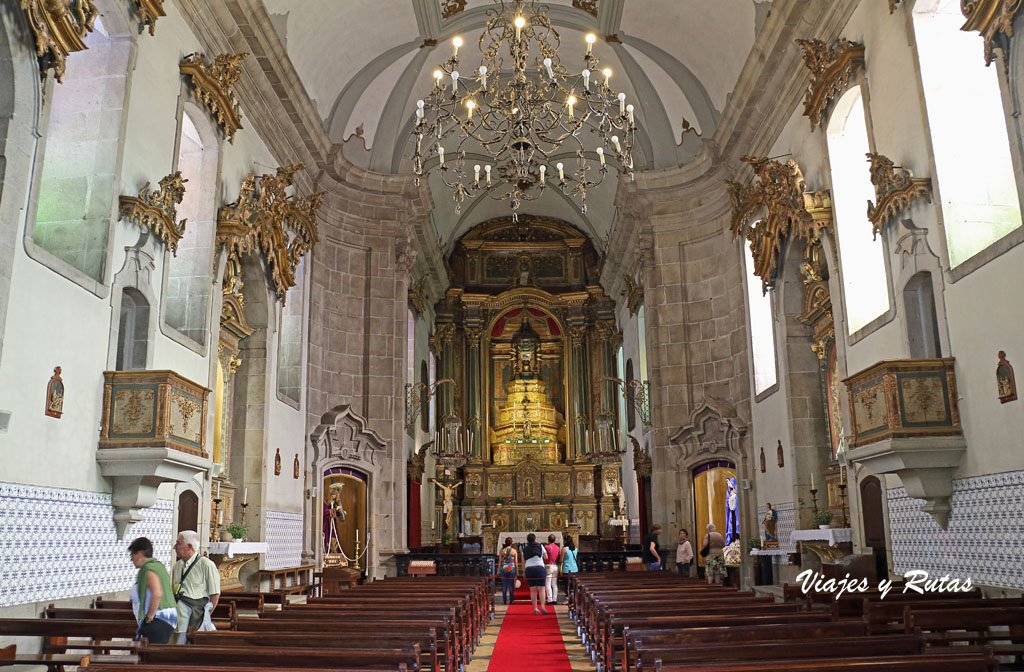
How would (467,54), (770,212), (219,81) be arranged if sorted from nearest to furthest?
(219,81) → (770,212) → (467,54)

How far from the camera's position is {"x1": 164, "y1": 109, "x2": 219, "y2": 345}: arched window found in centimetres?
1078

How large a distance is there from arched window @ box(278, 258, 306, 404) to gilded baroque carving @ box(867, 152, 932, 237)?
9.09 metres

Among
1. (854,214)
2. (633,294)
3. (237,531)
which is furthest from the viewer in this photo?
(633,294)

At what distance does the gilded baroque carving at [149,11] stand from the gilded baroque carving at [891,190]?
7.76m

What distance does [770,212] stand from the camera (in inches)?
515

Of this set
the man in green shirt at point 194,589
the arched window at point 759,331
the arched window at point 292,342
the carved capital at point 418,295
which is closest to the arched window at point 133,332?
the man in green shirt at point 194,589

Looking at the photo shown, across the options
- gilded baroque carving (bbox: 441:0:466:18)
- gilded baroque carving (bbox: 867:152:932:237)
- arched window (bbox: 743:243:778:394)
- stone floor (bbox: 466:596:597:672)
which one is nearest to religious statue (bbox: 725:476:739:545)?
arched window (bbox: 743:243:778:394)

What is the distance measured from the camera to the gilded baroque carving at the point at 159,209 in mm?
8836

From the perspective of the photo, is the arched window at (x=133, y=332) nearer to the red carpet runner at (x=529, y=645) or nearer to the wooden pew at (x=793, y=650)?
the red carpet runner at (x=529, y=645)

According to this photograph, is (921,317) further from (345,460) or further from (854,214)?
(345,460)

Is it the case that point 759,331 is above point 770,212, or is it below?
below

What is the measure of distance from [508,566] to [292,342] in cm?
522

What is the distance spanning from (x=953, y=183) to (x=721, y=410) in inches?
309

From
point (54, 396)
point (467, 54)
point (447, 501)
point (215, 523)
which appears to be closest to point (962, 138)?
point (54, 396)
